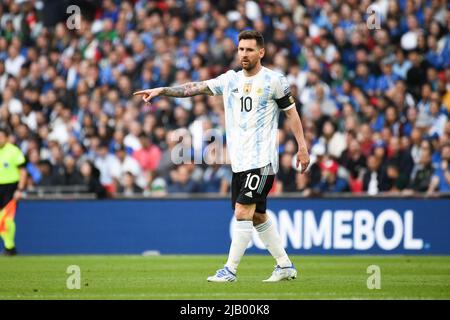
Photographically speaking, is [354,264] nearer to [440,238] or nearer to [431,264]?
[431,264]

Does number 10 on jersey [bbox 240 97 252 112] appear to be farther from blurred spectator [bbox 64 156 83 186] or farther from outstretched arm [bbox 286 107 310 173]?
blurred spectator [bbox 64 156 83 186]

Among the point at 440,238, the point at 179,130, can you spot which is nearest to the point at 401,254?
the point at 440,238

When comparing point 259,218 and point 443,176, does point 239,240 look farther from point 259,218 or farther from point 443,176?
point 443,176

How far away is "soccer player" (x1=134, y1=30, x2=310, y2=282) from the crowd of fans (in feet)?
26.3

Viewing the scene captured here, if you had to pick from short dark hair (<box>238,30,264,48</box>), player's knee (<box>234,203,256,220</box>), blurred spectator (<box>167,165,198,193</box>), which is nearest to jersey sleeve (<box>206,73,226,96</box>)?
short dark hair (<box>238,30,264,48</box>)

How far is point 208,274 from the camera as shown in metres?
13.5

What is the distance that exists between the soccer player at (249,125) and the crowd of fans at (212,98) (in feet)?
26.3

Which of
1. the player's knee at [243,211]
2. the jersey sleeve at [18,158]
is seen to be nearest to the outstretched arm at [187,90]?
the player's knee at [243,211]

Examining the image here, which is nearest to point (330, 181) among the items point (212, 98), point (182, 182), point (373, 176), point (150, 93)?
point (373, 176)

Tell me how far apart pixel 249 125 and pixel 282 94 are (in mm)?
511

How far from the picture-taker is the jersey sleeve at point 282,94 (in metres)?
11.7

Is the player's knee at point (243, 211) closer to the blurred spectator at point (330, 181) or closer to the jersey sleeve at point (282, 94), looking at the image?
the jersey sleeve at point (282, 94)

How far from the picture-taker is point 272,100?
11750 millimetres

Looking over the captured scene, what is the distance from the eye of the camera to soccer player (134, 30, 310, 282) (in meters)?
11.6
